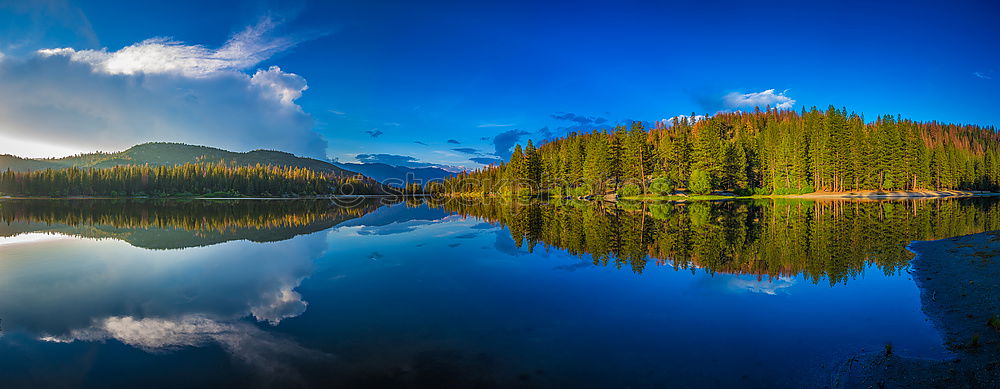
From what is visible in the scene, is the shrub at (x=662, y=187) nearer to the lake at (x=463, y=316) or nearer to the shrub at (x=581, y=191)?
the shrub at (x=581, y=191)

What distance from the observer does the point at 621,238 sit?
70.9 feet

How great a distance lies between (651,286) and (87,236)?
33589mm

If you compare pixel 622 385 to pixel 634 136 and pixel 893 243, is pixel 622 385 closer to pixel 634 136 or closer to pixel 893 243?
pixel 893 243

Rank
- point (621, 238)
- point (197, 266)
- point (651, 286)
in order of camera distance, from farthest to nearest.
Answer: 1. point (621, 238)
2. point (197, 266)
3. point (651, 286)

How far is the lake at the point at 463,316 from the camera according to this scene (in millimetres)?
6484

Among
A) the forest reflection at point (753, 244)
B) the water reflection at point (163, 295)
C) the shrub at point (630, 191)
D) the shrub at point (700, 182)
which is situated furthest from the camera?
the shrub at point (630, 191)

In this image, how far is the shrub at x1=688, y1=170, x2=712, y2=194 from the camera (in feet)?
239

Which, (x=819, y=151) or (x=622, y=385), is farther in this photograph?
(x=819, y=151)

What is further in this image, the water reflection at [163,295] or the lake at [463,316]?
the water reflection at [163,295]

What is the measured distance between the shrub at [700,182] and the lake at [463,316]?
2250 inches

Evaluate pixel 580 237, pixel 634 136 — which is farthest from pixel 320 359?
pixel 634 136

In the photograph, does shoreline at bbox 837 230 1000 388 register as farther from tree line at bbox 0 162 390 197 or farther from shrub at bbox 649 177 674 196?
tree line at bbox 0 162 390 197

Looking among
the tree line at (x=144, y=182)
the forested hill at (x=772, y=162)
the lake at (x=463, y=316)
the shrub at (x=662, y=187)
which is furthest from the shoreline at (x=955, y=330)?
the tree line at (x=144, y=182)

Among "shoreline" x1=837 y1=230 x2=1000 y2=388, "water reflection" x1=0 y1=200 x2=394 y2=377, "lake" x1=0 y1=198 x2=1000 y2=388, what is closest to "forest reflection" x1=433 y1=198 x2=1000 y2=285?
"lake" x1=0 y1=198 x2=1000 y2=388
